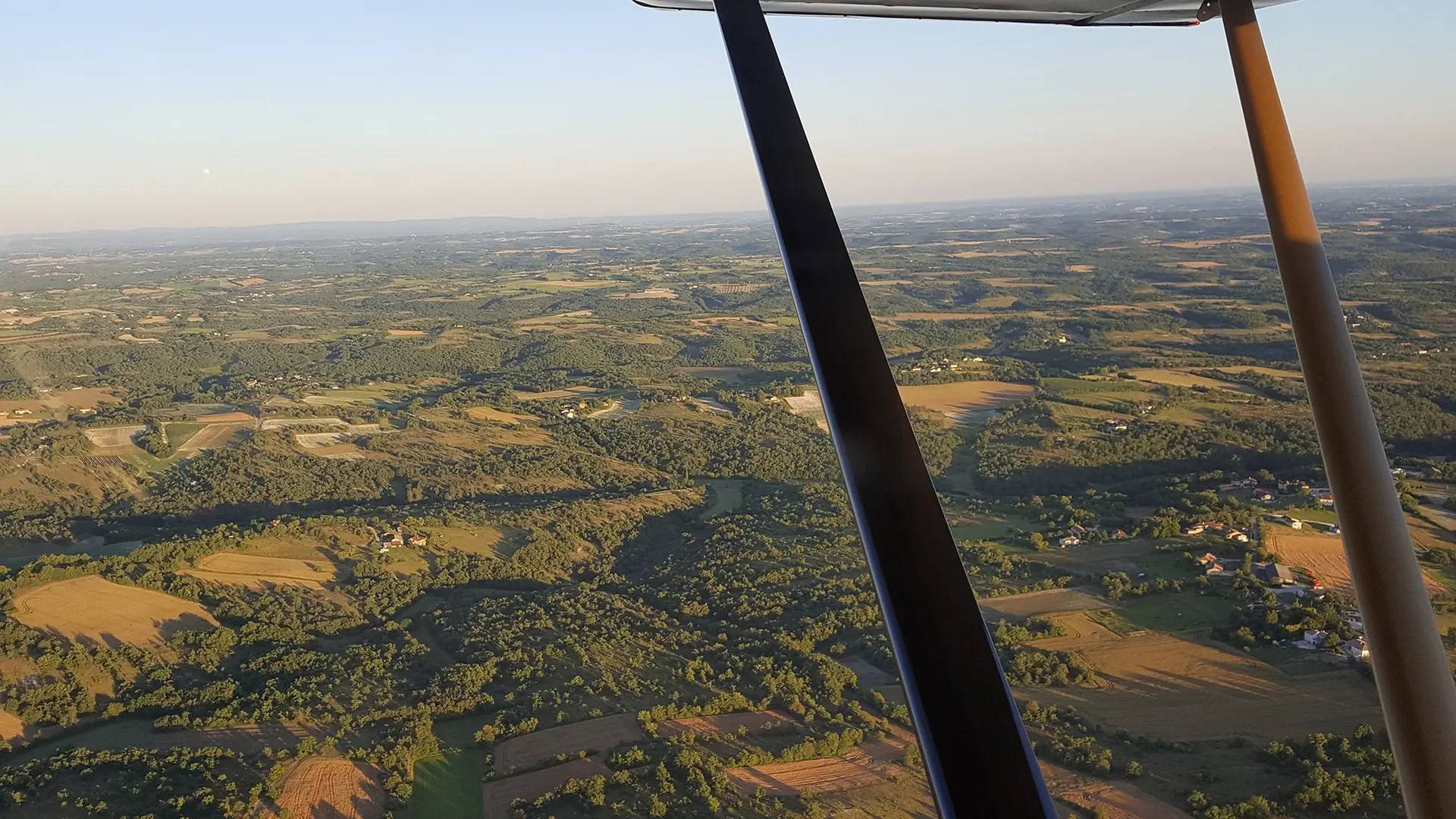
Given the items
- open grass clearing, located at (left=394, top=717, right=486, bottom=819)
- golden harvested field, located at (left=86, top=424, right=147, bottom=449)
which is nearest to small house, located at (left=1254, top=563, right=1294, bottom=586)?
open grass clearing, located at (left=394, top=717, right=486, bottom=819)

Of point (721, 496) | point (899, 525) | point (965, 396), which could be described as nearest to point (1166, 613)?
point (721, 496)

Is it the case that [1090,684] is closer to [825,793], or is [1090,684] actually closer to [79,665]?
[825,793]

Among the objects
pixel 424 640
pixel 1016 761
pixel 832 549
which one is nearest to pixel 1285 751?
pixel 832 549

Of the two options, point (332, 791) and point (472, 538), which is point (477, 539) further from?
point (332, 791)

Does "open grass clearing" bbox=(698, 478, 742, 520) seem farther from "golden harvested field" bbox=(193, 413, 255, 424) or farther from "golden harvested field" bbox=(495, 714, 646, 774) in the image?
"golden harvested field" bbox=(193, 413, 255, 424)

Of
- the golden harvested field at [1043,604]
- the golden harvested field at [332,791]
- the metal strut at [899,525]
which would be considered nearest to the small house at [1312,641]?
the golden harvested field at [1043,604]

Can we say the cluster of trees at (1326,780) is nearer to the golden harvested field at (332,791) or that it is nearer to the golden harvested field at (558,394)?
the golden harvested field at (332,791)
